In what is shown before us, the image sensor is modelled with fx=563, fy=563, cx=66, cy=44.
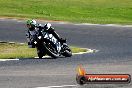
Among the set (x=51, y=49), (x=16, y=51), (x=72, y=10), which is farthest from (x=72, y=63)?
(x=72, y=10)

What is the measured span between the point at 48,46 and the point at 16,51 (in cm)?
248

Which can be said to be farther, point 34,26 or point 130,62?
point 34,26

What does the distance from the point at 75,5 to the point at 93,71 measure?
100 feet

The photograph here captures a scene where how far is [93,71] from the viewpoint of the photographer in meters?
15.0

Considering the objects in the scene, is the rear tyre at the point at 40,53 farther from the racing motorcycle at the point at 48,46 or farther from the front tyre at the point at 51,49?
the front tyre at the point at 51,49

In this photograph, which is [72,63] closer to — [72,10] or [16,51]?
[16,51]

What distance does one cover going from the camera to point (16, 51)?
21484 mm

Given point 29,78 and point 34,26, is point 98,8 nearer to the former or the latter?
point 34,26

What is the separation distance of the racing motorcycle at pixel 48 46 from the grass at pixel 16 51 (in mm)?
674

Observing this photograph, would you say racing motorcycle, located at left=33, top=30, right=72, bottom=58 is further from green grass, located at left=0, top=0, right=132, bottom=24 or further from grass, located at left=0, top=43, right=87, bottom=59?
green grass, located at left=0, top=0, right=132, bottom=24

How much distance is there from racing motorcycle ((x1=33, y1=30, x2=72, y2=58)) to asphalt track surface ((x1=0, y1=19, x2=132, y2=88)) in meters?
0.48

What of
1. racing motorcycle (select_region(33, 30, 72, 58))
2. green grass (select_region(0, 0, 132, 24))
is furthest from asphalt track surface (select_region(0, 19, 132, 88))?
green grass (select_region(0, 0, 132, 24))

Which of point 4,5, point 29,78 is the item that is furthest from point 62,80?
point 4,5

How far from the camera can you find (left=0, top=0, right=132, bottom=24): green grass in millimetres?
37719
